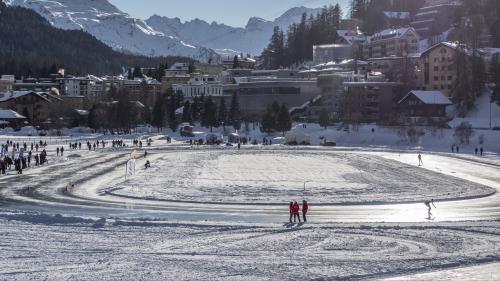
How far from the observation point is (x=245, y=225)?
26094mm

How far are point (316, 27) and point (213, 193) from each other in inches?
5467

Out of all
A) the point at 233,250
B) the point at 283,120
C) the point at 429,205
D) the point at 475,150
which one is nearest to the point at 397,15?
the point at 283,120

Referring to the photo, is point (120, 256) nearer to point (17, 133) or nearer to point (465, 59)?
point (465, 59)

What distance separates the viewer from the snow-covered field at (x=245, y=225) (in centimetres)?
1931

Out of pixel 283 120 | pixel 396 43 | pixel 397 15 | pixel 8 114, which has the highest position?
pixel 397 15

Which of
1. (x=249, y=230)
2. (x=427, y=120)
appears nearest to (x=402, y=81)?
(x=427, y=120)

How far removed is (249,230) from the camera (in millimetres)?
25062

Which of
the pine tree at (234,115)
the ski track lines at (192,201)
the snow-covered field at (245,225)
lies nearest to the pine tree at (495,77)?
the snow-covered field at (245,225)

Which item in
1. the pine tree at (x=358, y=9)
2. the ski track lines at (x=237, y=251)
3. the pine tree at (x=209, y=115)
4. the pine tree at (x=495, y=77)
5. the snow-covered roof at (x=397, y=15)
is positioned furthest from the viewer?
the pine tree at (x=358, y=9)

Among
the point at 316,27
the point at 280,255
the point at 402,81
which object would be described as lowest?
the point at 280,255

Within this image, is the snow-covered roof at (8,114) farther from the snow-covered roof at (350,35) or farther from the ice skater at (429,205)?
the ice skater at (429,205)

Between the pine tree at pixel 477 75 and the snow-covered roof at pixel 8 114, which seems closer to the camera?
the pine tree at pixel 477 75

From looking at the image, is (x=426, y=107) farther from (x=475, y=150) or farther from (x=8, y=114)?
(x=8, y=114)

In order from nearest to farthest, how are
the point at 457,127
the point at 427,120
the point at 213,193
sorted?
the point at 213,193, the point at 457,127, the point at 427,120
